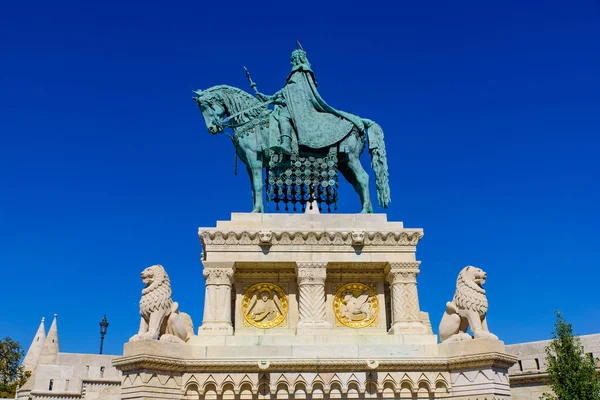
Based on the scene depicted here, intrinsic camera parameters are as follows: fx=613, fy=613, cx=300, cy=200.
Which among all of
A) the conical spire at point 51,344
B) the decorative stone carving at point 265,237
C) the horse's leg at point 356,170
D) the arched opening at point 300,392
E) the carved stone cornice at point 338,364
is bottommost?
the arched opening at point 300,392

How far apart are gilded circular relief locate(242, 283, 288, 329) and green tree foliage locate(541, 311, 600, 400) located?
1674 centimetres

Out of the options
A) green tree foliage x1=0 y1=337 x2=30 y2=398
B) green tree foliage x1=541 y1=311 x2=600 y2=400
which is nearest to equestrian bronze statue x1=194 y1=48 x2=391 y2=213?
green tree foliage x1=541 y1=311 x2=600 y2=400

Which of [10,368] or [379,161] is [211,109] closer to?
[379,161]

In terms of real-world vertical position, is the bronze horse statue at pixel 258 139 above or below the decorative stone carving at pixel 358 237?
above

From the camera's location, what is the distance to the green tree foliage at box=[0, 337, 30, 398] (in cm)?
4873

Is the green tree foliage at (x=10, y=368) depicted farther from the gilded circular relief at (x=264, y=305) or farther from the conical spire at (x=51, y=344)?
the gilded circular relief at (x=264, y=305)

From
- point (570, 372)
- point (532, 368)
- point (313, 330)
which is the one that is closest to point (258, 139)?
point (313, 330)

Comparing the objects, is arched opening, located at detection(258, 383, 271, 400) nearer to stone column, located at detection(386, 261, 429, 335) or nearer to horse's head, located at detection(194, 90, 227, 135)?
stone column, located at detection(386, 261, 429, 335)

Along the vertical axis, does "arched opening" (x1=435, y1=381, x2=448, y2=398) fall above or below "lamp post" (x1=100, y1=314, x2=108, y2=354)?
below

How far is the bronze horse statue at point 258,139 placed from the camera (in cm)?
1966

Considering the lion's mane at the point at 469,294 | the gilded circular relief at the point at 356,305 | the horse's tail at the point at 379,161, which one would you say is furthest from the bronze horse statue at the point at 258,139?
the lion's mane at the point at 469,294

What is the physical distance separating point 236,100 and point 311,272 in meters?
6.41

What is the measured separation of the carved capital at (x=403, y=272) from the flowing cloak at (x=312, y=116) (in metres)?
4.57

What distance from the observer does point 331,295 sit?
1828cm
